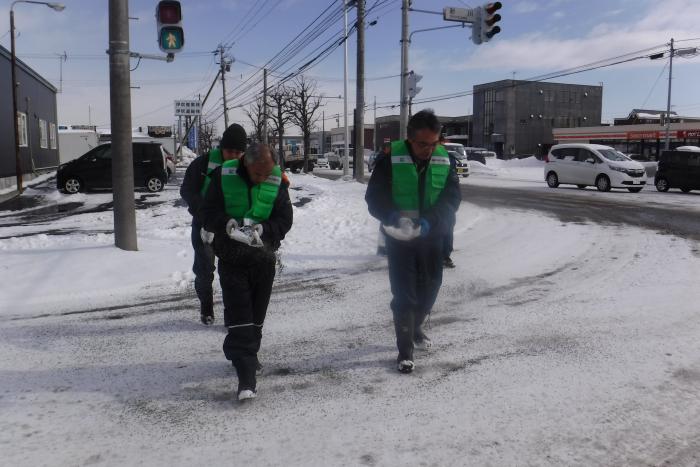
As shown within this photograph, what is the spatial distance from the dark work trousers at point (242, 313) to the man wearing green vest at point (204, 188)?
3.41ft

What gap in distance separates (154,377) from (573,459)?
265 cm

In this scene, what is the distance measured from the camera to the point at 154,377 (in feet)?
12.5

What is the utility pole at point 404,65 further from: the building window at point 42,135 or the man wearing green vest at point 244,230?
the building window at point 42,135

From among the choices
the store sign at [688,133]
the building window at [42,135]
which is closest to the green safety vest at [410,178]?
the building window at [42,135]

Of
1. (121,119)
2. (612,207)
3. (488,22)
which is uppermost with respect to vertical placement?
(488,22)

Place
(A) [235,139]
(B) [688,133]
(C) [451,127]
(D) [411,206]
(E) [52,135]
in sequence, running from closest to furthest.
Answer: (D) [411,206]
(A) [235,139]
(E) [52,135]
(B) [688,133]
(C) [451,127]

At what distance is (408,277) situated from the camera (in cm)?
391

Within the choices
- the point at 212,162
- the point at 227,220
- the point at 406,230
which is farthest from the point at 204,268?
the point at 406,230

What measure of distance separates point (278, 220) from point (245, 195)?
0.26 metres

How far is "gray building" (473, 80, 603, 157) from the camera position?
7638 centimetres

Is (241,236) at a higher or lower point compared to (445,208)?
lower

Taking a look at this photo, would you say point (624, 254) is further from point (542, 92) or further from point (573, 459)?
point (542, 92)

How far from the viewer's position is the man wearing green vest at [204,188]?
4543mm

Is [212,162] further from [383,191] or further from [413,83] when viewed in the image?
[413,83]
